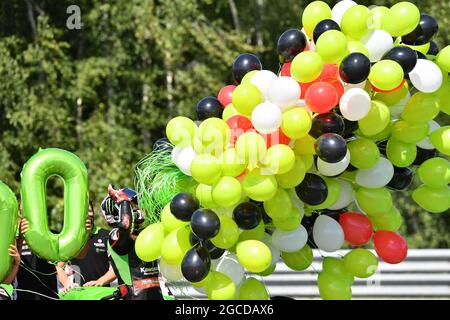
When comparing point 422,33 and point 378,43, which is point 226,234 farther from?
point 422,33

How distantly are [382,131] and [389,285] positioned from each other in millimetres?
5216

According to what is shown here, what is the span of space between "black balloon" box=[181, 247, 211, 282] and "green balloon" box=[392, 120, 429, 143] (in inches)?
50.8

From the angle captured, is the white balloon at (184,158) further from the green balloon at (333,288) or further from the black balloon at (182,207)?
the green balloon at (333,288)

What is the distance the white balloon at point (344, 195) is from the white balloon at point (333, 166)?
261 millimetres

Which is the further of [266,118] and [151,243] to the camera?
[151,243]

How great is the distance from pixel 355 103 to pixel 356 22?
0.47m

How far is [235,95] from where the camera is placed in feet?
12.7

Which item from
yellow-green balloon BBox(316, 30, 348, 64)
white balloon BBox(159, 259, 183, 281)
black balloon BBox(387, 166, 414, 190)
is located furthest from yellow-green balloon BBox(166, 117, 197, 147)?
black balloon BBox(387, 166, 414, 190)

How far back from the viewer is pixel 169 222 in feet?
13.2

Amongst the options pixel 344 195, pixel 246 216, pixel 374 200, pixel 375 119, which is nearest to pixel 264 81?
pixel 375 119

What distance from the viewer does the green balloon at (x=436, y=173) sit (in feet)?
13.6

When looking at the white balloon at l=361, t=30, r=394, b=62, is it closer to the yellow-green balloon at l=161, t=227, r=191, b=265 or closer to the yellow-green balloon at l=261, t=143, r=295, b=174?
the yellow-green balloon at l=261, t=143, r=295, b=174

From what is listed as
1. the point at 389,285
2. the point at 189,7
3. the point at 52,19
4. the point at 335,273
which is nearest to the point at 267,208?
the point at 335,273

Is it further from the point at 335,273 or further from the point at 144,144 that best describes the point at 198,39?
the point at 335,273
